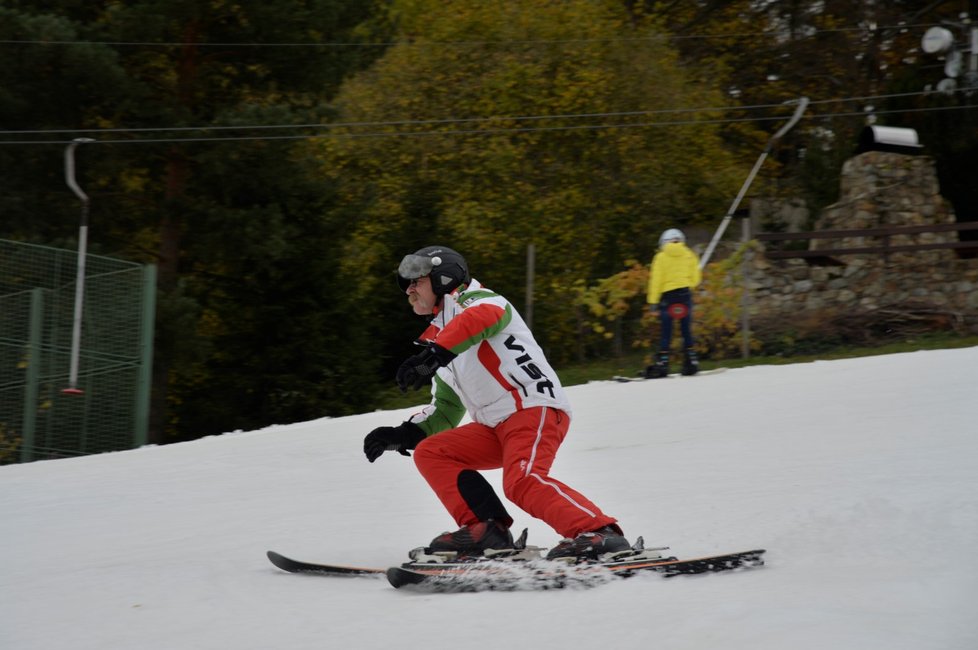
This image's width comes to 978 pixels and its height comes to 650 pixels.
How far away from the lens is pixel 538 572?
498 cm

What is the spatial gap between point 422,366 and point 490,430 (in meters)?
0.70

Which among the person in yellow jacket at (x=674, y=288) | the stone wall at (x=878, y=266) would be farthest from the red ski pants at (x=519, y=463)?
the stone wall at (x=878, y=266)

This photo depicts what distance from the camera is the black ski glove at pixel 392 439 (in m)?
5.39

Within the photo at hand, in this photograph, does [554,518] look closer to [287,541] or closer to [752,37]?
[287,541]

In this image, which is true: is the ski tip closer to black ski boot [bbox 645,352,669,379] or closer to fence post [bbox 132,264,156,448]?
fence post [bbox 132,264,156,448]

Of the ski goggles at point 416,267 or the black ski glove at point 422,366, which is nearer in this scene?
the black ski glove at point 422,366

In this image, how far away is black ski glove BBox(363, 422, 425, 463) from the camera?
5395 millimetres

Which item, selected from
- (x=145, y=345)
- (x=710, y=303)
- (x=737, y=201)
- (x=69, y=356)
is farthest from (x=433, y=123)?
(x=69, y=356)

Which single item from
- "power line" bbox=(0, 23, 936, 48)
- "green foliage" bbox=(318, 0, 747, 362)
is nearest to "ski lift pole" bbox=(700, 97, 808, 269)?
"green foliage" bbox=(318, 0, 747, 362)

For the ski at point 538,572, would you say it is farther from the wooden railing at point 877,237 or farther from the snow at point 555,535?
the wooden railing at point 877,237

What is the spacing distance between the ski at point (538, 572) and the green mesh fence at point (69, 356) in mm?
7986

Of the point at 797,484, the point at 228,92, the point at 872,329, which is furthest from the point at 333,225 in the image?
the point at 797,484

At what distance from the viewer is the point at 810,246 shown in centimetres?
2077

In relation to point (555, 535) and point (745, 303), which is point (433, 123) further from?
Result: point (555, 535)
